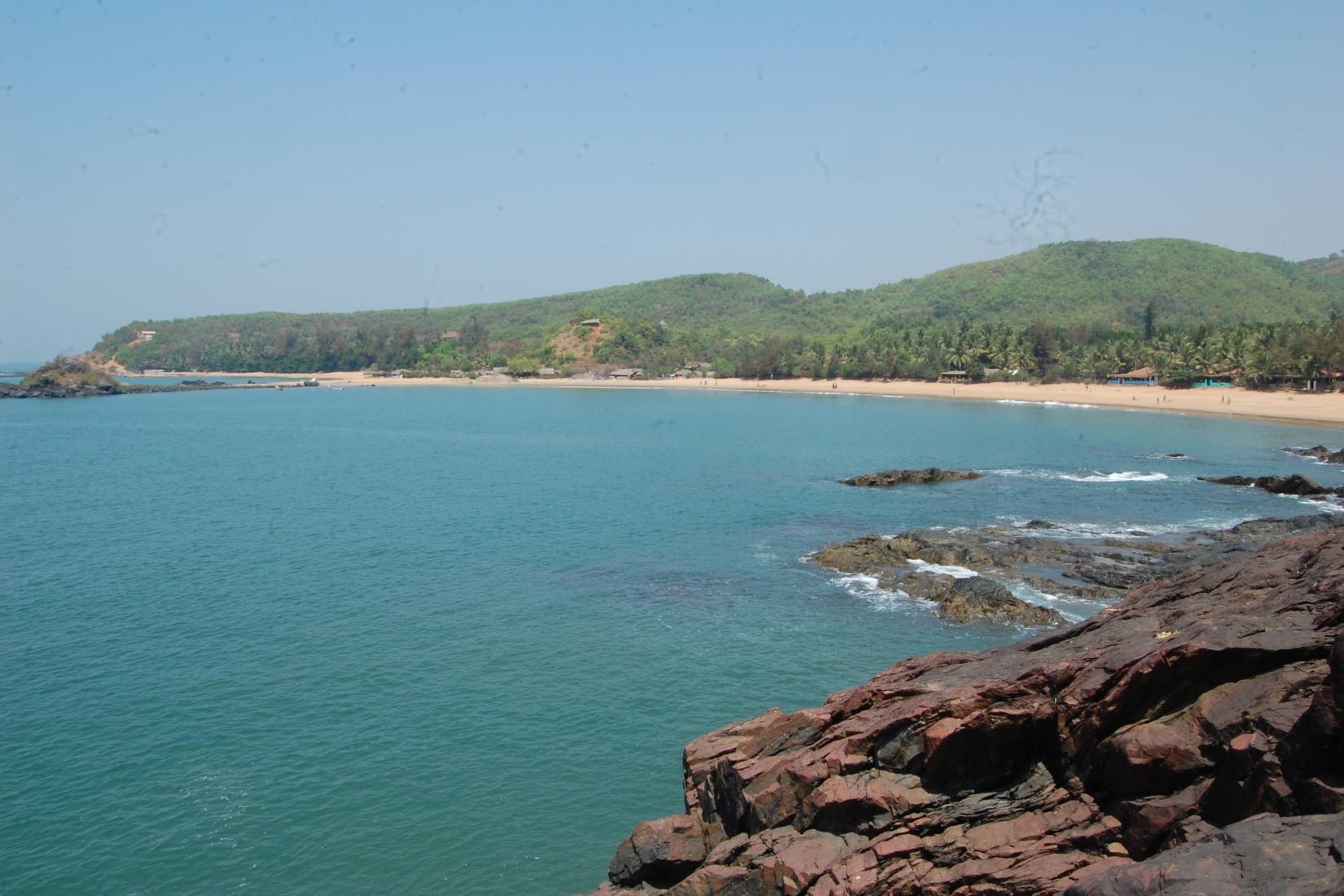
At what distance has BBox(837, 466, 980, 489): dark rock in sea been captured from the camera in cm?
5959

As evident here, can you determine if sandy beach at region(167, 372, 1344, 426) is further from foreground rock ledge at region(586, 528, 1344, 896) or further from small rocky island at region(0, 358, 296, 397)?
foreground rock ledge at region(586, 528, 1344, 896)

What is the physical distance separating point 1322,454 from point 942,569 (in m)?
48.7

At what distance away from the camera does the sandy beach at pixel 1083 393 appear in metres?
96.8

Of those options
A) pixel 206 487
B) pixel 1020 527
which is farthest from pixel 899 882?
pixel 206 487

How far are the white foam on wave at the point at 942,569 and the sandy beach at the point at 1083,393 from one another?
7116 cm

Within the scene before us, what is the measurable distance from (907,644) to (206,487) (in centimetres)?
5039

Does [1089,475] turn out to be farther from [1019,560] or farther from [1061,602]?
[1061,602]

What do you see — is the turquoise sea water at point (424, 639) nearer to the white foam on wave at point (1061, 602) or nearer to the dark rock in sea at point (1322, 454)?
the white foam on wave at point (1061, 602)

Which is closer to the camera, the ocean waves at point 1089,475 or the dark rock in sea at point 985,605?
the dark rock in sea at point 985,605

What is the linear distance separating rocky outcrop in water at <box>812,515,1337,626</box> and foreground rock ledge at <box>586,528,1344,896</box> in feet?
50.8

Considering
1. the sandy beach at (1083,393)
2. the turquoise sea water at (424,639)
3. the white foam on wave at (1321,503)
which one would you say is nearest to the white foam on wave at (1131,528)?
the turquoise sea water at (424,639)

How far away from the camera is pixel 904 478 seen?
2375 inches

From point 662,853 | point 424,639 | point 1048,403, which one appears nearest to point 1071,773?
point 662,853

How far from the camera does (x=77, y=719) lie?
79.3 feet
